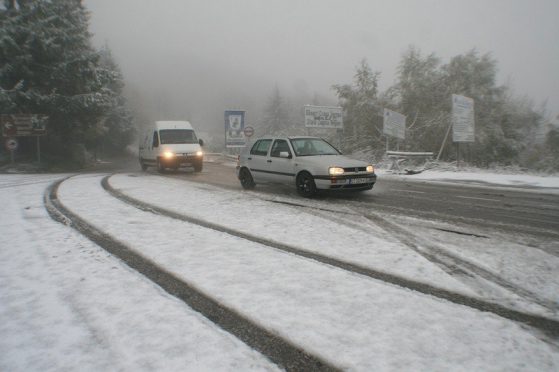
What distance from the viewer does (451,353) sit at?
240cm

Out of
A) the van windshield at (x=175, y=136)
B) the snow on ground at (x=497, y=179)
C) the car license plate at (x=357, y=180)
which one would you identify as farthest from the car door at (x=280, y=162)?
the van windshield at (x=175, y=136)

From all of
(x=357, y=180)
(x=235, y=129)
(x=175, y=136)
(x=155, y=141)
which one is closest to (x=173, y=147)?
(x=175, y=136)

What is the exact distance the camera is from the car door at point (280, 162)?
372 inches

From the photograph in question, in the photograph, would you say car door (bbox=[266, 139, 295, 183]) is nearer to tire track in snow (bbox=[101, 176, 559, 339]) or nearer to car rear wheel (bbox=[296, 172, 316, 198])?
car rear wheel (bbox=[296, 172, 316, 198])

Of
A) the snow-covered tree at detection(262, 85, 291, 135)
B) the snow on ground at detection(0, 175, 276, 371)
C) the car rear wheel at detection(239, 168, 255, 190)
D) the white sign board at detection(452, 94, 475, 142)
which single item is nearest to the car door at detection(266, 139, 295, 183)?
the car rear wheel at detection(239, 168, 255, 190)

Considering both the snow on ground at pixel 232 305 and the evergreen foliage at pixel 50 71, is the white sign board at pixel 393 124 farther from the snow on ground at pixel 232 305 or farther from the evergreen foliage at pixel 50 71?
the evergreen foliage at pixel 50 71

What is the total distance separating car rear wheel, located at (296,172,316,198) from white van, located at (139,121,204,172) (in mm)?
8701

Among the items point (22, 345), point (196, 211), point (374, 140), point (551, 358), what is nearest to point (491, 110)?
point (374, 140)

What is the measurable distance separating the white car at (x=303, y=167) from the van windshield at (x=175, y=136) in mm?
6774

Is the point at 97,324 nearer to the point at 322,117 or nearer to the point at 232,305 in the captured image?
the point at 232,305

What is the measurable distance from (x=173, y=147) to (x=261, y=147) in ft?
23.8

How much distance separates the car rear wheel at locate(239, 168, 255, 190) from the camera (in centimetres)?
1104

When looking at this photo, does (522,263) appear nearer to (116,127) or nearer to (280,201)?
(280,201)

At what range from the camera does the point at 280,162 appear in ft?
32.0
